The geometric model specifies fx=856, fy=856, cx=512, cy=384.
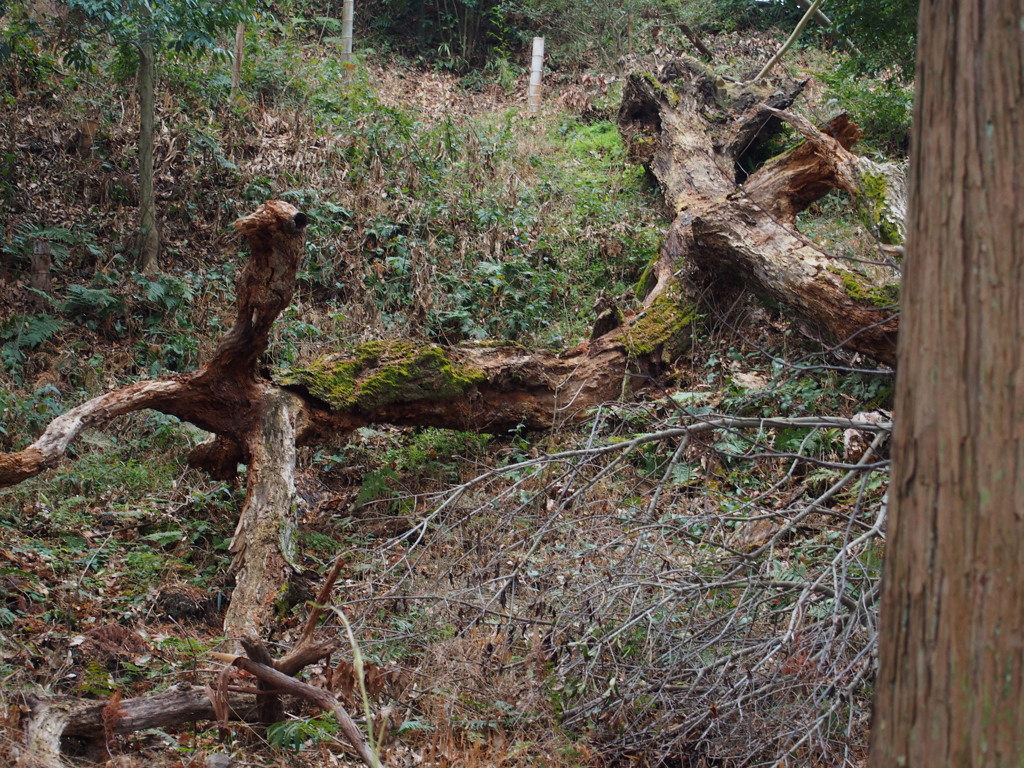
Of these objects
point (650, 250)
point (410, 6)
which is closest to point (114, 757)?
point (650, 250)

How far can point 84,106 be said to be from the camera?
9312 millimetres

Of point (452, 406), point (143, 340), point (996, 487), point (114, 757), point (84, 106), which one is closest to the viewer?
point (996, 487)

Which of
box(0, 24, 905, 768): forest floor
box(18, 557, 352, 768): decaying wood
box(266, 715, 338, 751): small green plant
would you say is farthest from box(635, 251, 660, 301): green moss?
box(266, 715, 338, 751): small green plant

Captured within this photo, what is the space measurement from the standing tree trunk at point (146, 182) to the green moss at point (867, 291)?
20.0 feet

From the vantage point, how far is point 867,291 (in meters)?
5.55

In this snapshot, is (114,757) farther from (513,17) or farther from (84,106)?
(513,17)

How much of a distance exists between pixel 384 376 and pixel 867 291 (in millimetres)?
3190

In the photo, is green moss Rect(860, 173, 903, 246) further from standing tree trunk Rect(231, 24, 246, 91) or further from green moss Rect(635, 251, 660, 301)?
standing tree trunk Rect(231, 24, 246, 91)

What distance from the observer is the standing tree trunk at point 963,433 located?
137 centimetres

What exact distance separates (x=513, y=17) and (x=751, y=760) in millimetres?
15463

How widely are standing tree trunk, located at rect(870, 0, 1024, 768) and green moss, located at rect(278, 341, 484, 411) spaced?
4.36m

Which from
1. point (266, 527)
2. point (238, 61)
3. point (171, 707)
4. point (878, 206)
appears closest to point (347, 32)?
point (238, 61)

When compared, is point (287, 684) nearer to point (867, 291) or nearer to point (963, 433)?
point (963, 433)

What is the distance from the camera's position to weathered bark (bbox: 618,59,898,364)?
564 centimetres
